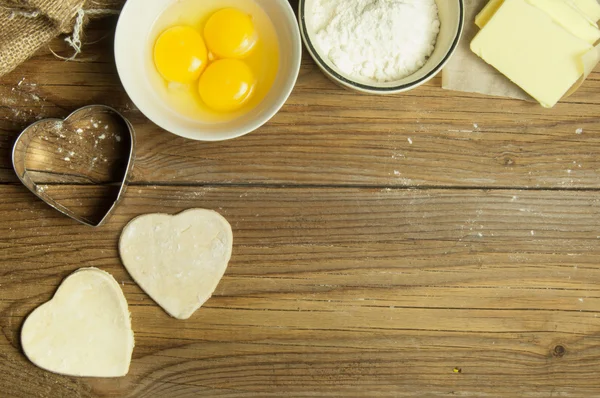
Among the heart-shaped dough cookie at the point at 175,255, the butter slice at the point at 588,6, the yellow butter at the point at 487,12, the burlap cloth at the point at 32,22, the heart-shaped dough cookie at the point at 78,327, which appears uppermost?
the butter slice at the point at 588,6

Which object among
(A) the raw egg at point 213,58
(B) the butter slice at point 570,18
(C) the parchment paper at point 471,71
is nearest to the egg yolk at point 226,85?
(A) the raw egg at point 213,58

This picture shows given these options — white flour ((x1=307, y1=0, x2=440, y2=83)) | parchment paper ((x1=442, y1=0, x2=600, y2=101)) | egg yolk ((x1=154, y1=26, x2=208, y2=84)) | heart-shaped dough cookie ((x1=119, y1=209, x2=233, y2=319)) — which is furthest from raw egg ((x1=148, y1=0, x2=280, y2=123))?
parchment paper ((x1=442, y1=0, x2=600, y2=101))

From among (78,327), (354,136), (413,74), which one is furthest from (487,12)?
(78,327)

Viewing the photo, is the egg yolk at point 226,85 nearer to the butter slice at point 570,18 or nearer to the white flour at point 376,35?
the white flour at point 376,35

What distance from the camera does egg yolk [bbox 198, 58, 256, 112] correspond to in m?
1.11

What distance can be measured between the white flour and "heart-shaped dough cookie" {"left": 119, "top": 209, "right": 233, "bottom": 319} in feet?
1.38

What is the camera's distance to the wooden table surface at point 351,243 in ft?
3.92

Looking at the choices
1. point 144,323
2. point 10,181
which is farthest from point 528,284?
point 10,181

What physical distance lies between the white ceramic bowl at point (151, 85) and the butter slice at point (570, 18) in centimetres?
54

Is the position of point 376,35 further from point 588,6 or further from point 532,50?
point 588,6

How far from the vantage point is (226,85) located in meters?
1.11

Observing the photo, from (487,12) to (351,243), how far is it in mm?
561

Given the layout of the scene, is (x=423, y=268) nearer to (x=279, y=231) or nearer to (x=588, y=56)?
(x=279, y=231)

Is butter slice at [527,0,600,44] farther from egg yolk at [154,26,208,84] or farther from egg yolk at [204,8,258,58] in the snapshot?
egg yolk at [154,26,208,84]
